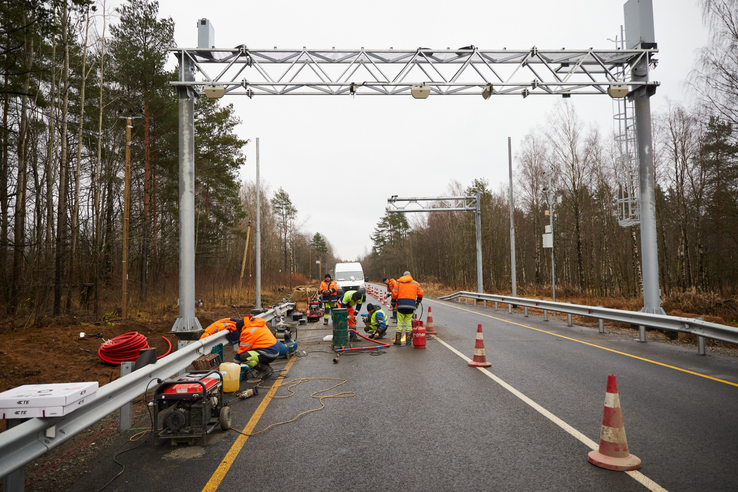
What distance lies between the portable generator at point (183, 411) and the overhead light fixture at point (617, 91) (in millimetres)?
14320

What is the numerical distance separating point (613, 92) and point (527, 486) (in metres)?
13.8

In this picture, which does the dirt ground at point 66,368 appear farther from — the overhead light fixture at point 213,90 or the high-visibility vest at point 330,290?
the overhead light fixture at point 213,90

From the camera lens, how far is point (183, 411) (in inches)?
197

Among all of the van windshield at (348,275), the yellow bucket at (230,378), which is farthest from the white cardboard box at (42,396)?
the van windshield at (348,275)

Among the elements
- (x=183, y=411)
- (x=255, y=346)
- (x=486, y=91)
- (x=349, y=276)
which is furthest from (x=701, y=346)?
(x=349, y=276)

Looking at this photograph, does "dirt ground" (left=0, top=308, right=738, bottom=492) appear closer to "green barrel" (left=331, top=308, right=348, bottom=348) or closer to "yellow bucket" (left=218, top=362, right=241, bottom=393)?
"yellow bucket" (left=218, top=362, right=241, bottom=393)

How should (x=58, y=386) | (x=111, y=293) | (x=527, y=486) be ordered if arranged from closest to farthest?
(x=527, y=486)
(x=58, y=386)
(x=111, y=293)

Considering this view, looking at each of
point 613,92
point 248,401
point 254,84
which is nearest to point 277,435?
point 248,401

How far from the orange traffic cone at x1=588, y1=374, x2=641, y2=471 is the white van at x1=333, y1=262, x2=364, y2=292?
80.1 ft

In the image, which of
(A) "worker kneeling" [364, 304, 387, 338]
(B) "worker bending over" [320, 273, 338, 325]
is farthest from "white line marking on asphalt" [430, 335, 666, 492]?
(B) "worker bending over" [320, 273, 338, 325]

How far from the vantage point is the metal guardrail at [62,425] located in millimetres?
3244

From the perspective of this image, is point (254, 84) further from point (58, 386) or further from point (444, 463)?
point (444, 463)

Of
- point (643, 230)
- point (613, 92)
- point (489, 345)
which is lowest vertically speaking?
point (489, 345)

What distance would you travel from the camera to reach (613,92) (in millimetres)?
14047
